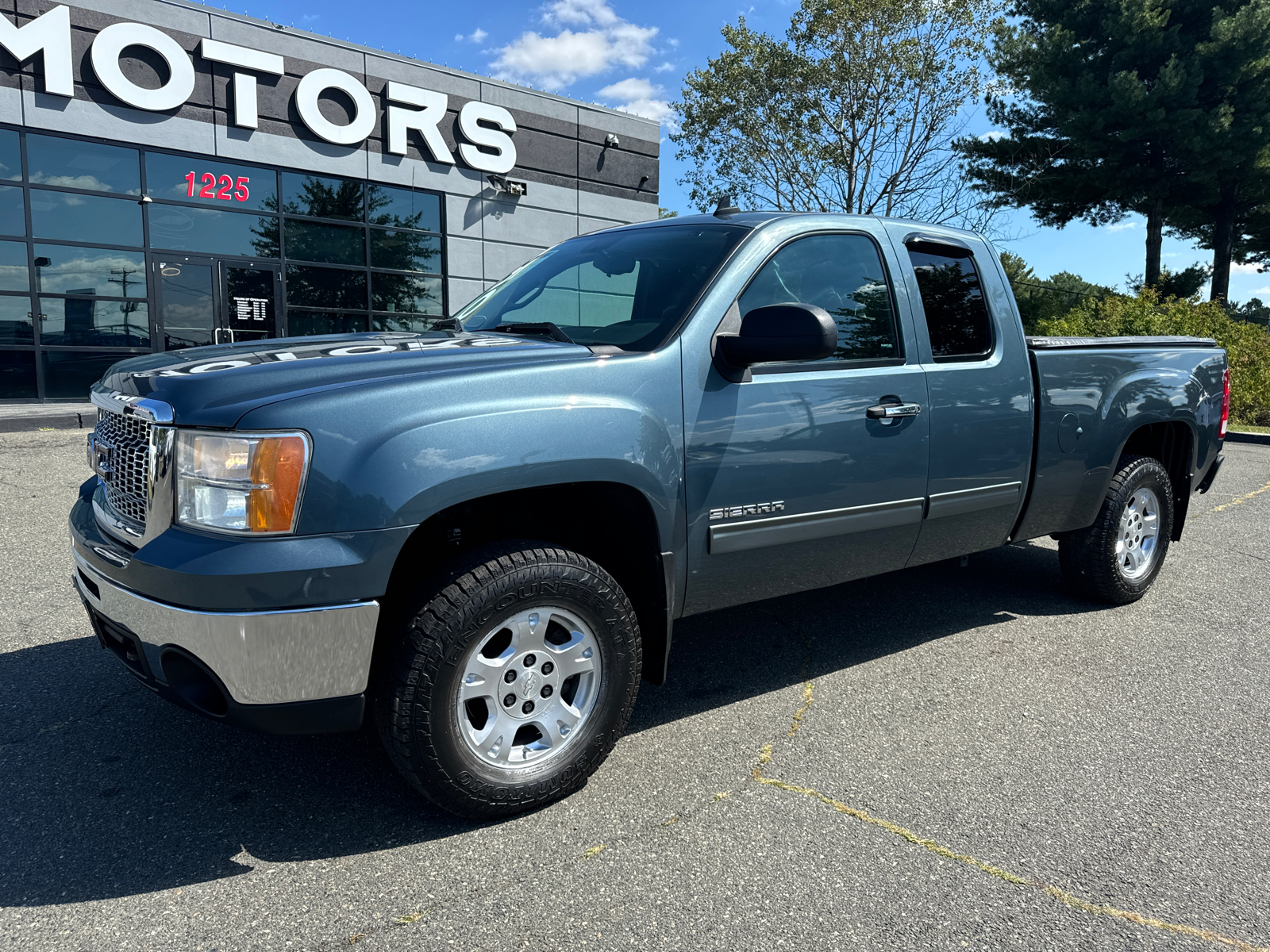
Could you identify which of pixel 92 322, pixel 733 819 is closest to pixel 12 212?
pixel 92 322

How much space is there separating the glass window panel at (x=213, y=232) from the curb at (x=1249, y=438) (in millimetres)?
15154

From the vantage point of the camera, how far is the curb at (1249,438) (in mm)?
12547

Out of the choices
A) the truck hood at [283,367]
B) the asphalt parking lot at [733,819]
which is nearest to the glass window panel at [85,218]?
the asphalt parking lot at [733,819]

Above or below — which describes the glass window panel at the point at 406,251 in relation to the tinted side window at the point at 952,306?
above

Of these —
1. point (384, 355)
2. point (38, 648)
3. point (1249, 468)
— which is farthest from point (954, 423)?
point (1249, 468)

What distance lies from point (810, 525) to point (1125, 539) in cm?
250

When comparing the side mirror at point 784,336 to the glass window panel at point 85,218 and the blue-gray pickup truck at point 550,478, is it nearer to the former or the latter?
the blue-gray pickup truck at point 550,478

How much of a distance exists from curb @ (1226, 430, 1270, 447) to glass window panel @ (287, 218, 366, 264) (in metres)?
14.3

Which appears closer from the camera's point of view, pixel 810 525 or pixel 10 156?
pixel 810 525

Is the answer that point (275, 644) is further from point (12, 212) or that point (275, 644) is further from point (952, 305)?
point (12, 212)

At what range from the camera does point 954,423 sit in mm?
3633

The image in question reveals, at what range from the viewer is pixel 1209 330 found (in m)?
15.2

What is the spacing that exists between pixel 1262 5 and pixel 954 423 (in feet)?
95.0

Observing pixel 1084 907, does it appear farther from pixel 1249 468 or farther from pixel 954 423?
pixel 1249 468
